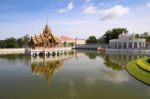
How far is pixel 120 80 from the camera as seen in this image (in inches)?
781

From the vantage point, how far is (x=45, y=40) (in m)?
54.6

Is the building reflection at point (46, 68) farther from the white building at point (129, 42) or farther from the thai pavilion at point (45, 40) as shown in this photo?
the white building at point (129, 42)

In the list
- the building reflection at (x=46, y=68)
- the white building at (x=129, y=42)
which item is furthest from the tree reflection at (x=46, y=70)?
the white building at (x=129, y=42)

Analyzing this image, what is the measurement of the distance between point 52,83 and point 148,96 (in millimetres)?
7556

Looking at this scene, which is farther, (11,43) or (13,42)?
(13,42)

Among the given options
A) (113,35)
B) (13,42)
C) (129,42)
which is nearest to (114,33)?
(113,35)

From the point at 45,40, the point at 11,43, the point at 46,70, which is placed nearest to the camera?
the point at 46,70

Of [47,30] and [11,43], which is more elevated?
[47,30]

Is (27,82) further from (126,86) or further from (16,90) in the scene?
(126,86)

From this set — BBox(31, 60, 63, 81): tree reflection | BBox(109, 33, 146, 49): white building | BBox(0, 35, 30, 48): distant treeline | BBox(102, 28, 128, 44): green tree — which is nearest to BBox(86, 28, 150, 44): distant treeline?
BBox(102, 28, 128, 44): green tree

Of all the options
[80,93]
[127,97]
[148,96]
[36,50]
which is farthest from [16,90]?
[36,50]

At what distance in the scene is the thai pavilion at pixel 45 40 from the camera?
5331 centimetres

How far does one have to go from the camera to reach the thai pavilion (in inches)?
2099

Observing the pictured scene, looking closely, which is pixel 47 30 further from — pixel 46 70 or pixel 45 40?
pixel 46 70
